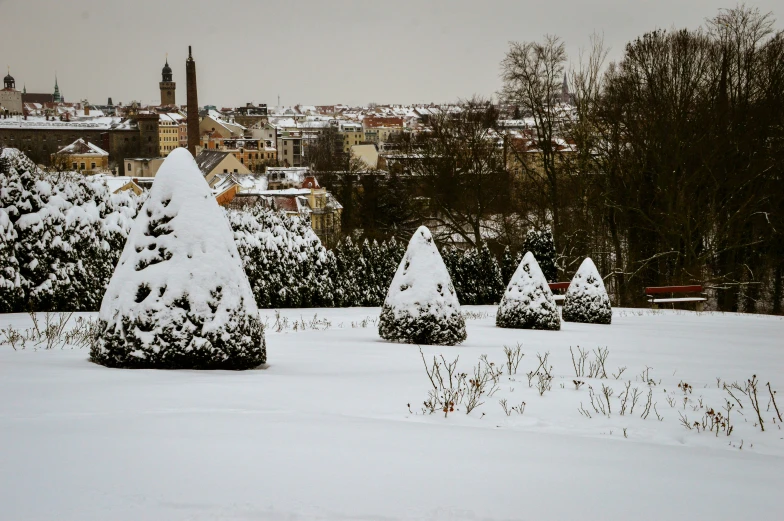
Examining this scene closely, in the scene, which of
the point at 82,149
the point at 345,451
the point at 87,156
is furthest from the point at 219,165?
the point at 345,451

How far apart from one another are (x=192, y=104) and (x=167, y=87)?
9360cm

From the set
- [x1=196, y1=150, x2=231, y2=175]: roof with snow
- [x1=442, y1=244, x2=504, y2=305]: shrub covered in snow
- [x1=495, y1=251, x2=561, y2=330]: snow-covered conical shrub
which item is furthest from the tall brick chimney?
[x1=495, y1=251, x2=561, y2=330]: snow-covered conical shrub

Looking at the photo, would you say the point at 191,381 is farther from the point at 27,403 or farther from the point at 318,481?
the point at 318,481

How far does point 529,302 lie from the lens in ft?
50.4

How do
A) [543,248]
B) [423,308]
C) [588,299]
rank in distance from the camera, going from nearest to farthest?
[423,308] < [588,299] < [543,248]

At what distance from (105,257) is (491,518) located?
593 inches

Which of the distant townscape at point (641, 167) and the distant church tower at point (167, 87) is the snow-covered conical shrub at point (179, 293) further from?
the distant church tower at point (167, 87)

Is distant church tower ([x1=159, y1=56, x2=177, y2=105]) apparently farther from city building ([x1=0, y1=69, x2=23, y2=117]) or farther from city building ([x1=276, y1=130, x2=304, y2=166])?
city building ([x1=276, y1=130, x2=304, y2=166])

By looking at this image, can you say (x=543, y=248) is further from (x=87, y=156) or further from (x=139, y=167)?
(x=139, y=167)

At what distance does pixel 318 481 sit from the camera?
14.2 feet

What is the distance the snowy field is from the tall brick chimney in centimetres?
9969

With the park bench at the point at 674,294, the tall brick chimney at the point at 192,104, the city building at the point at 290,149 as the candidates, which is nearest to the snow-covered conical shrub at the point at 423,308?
the park bench at the point at 674,294

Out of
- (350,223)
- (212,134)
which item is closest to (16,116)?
(212,134)

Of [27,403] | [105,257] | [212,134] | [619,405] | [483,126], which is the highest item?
[212,134]
